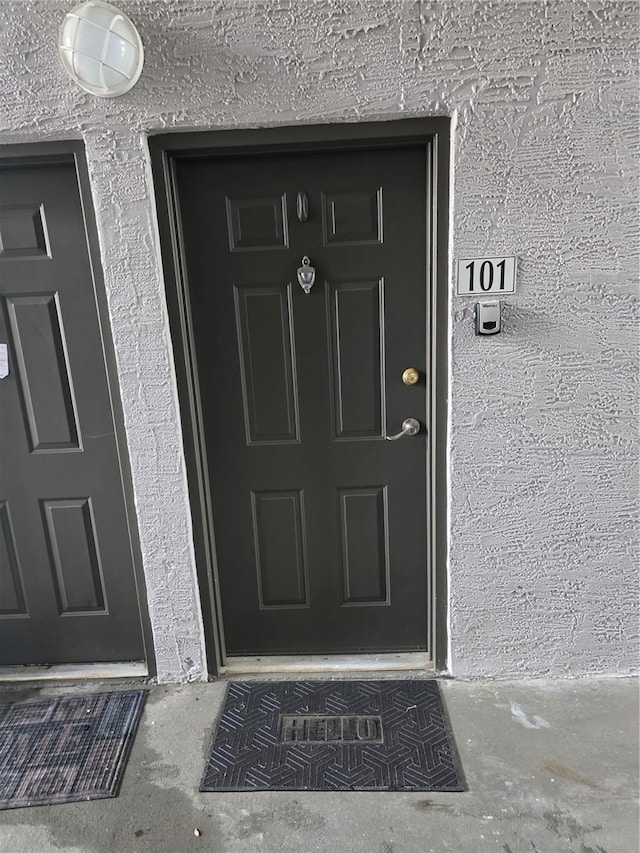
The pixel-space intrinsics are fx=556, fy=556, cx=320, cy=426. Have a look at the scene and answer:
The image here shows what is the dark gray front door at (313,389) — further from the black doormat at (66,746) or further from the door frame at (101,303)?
the black doormat at (66,746)

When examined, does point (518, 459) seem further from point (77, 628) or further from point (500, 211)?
point (77, 628)

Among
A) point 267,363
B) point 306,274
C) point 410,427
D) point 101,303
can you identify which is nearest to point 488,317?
point 410,427

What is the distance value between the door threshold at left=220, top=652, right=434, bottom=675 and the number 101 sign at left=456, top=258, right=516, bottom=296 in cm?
157

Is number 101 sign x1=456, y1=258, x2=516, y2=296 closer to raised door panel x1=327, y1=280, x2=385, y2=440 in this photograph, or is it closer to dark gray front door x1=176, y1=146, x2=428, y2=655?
dark gray front door x1=176, y1=146, x2=428, y2=655

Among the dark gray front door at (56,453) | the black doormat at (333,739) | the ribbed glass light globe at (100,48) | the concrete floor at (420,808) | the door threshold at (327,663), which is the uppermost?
the ribbed glass light globe at (100,48)

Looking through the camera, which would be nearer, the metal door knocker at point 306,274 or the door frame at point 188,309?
the door frame at point 188,309

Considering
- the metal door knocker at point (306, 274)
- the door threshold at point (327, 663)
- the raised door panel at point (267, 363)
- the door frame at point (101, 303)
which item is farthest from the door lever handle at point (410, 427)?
the door frame at point (101, 303)

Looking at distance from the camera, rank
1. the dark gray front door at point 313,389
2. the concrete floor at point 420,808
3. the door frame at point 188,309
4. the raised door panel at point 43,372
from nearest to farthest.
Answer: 1. the concrete floor at point 420,808
2. the door frame at point 188,309
3. the dark gray front door at point 313,389
4. the raised door panel at point 43,372

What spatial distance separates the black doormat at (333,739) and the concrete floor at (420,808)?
0.05 meters

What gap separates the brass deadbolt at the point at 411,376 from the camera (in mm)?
2188

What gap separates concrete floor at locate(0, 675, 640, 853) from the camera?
1.70 m

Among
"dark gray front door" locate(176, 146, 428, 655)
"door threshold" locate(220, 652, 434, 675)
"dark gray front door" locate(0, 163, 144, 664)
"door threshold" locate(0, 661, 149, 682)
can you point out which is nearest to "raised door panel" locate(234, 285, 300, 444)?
"dark gray front door" locate(176, 146, 428, 655)

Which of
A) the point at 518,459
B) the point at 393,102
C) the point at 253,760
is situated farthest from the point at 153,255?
the point at 253,760

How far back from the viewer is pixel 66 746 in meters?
2.10
